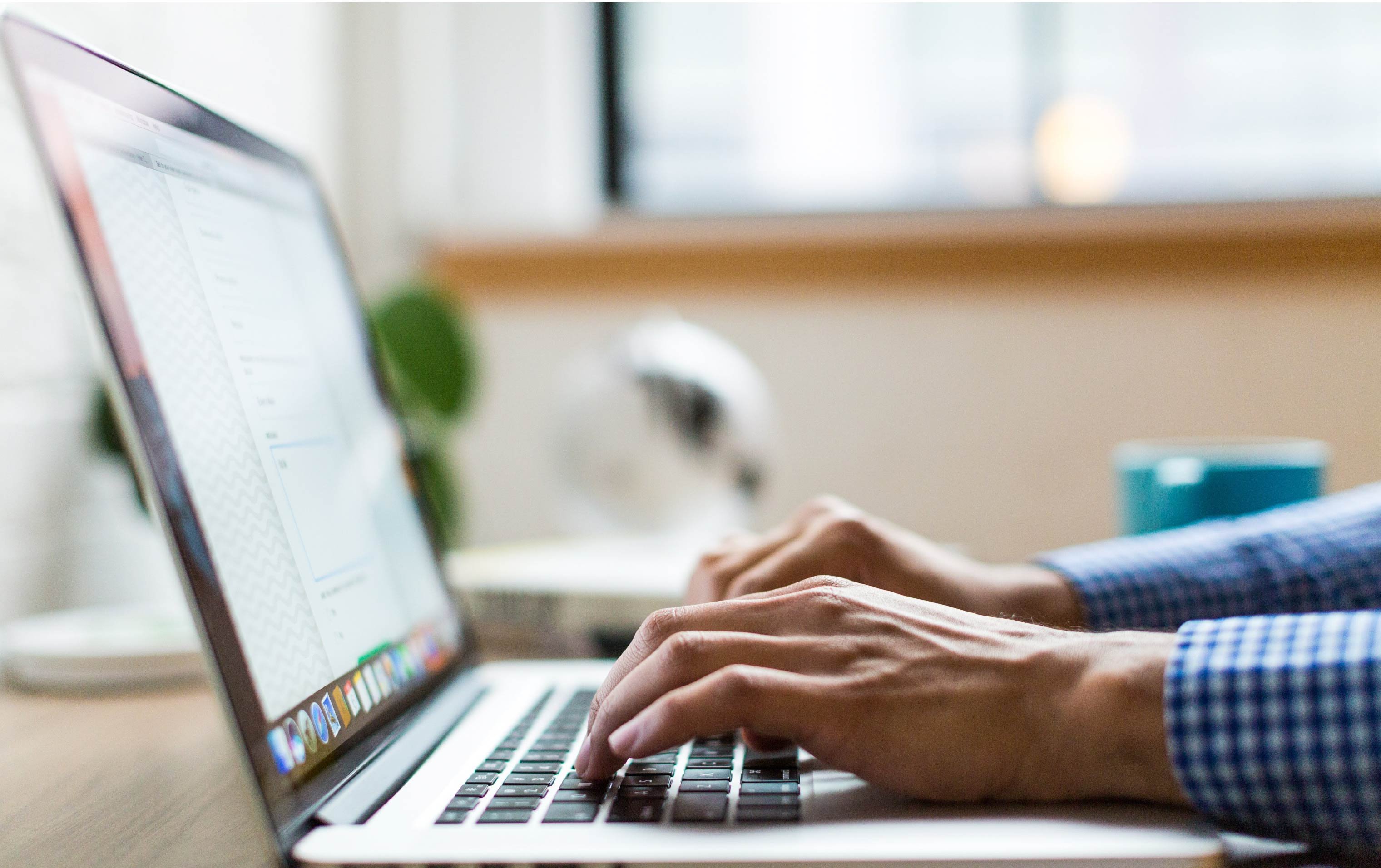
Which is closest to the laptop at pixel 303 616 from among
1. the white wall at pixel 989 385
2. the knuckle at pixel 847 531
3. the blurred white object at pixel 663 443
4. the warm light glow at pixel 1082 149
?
the knuckle at pixel 847 531

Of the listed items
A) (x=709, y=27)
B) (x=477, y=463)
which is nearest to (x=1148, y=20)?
(x=709, y=27)

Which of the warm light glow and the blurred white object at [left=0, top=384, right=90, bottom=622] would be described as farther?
the warm light glow

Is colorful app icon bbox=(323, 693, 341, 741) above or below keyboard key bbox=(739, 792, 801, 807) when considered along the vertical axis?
above

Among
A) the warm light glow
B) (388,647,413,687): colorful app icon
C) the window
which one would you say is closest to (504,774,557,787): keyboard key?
(388,647,413,687): colorful app icon

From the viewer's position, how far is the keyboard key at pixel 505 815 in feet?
1.16

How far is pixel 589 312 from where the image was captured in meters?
1.40

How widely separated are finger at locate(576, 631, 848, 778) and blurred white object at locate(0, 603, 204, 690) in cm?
36

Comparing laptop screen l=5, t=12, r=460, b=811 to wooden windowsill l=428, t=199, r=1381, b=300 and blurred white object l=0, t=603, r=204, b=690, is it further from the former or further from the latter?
wooden windowsill l=428, t=199, r=1381, b=300

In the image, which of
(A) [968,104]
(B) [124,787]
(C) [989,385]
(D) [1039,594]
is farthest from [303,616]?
(A) [968,104]

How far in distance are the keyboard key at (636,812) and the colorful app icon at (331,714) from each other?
0.12 meters

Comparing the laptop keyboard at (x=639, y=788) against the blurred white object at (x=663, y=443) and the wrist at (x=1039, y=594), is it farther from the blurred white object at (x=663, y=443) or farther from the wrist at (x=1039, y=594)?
the blurred white object at (x=663, y=443)

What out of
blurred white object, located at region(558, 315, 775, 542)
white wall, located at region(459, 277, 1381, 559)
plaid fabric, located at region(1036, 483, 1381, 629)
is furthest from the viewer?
white wall, located at region(459, 277, 1381, 559)

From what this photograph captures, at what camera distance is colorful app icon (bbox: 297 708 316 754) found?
375 mm

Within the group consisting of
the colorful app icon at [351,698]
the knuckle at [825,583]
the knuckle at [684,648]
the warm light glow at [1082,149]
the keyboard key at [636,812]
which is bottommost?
the keyboard key at [636,812]
